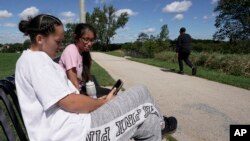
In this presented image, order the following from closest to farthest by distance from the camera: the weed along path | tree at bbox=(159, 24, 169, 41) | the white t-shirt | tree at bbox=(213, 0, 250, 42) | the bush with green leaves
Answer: the white t-shirt, the weed along path, the bush with green leaves, tree at bbox=(159, 24, 169, 41), tree at bbox=(213, 0, 250, 42)

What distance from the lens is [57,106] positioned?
2.78 meters

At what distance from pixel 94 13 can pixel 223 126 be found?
68711 mm

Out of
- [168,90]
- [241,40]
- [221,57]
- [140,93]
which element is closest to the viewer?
[140,93]

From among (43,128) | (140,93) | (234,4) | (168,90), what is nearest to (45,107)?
(43,128)

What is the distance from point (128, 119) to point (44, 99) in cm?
79

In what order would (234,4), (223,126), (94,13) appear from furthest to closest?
(94,13) < (234,4) < (223,126)

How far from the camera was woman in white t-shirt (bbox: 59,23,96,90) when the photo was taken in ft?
15.6

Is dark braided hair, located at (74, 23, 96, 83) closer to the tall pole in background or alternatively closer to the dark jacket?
the tall pole in background

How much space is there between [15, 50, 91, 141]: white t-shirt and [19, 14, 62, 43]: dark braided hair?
7.0 inches

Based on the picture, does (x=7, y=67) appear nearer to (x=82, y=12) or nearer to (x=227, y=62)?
(x=227, y=62)

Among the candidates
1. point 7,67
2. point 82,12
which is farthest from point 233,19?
point 82,12

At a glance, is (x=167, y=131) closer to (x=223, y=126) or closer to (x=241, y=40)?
(x=223, y=126)

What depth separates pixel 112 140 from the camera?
292 cm

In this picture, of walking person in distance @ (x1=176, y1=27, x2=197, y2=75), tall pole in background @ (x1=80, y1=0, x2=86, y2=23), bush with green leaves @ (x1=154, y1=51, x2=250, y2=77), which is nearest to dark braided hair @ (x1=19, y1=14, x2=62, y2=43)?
tall pole in background @ (x1=80, y1=0, x2=86, y2=23)
